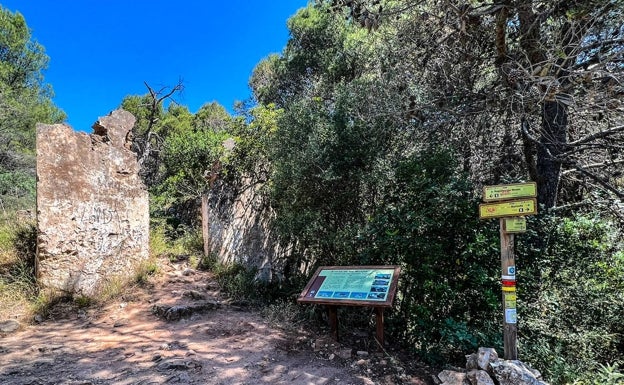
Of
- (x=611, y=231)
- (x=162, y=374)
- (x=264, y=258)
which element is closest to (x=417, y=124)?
(x=611, y=231)

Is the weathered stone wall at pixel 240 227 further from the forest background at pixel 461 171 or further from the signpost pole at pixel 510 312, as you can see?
the signpost pole at pixel 510 312

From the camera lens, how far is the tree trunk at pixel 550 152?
4633 millimetres

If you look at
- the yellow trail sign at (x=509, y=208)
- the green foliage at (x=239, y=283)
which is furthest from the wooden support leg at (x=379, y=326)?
the green foliage at (x=239, y=283)

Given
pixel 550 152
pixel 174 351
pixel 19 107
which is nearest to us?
pixel 174 351

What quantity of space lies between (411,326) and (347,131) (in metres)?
2.87

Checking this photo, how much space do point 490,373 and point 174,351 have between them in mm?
3088

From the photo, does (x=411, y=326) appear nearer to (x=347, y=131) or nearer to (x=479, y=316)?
(x=479, y=316)

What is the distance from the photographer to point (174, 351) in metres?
3.37

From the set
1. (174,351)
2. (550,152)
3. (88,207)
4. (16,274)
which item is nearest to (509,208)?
(550,152)

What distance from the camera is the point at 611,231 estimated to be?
12.3 feet

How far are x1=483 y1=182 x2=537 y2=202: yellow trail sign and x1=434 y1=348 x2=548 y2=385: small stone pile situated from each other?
1.46 metres

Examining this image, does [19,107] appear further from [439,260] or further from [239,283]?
[439,260]

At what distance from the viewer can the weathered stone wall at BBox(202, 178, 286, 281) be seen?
6.21 meters

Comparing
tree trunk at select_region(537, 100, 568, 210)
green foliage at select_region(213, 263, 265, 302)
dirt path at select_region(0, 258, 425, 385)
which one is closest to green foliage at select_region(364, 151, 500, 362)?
dirt path at select_region(0, 258, 425, 385)
